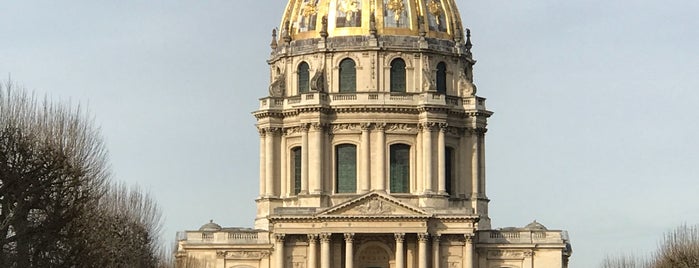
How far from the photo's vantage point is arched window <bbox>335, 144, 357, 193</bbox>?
13412cm

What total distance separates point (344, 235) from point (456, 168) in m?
13.5

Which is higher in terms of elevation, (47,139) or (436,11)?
(436,11)

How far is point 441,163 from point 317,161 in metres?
8.12

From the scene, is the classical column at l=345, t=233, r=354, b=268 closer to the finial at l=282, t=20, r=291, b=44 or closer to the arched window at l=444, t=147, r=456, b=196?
the arched window at l=444, t=147, r=456, b=196

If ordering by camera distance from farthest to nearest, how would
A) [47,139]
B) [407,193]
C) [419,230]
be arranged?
[407,193] → [419,230] → [47,139]

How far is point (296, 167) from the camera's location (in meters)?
136

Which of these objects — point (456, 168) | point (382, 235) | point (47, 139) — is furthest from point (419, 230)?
point (47, 139)

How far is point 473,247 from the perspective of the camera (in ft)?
416

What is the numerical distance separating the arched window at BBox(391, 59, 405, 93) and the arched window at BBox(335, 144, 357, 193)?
16.3 ft

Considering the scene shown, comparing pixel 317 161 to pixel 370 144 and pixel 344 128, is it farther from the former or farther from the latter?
pixel 370 144

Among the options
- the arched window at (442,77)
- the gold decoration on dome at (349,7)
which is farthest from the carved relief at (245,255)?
the gold decoration on dome at (349,7)

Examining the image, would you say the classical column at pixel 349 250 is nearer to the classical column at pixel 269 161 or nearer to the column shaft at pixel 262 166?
the classical column at pixel 269 161

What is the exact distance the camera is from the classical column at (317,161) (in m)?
133

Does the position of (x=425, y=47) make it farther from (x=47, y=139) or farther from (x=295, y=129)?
(x=47, y=139)
